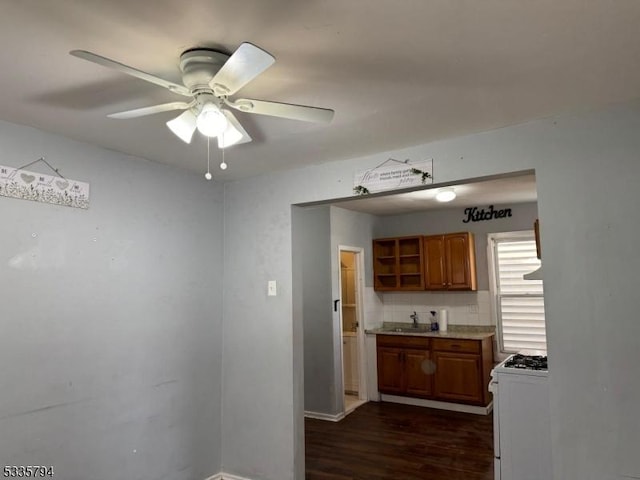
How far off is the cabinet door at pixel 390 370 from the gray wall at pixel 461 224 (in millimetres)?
1405

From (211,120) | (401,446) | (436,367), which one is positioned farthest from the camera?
(436,367)

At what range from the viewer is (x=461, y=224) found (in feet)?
19.0

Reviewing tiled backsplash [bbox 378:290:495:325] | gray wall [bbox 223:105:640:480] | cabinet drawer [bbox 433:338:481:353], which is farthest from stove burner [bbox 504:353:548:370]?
tiled backsplash [bbox 378:290:495:325]

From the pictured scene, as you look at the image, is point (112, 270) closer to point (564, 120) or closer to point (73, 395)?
point (73, 395)

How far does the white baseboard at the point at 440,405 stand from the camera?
512cm

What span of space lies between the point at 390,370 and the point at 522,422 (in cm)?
286

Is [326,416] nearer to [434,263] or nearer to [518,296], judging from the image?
[434,263]

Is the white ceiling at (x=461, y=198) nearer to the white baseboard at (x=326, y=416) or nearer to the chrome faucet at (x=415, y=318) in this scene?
the chrome faucet at (x=415, y=318)

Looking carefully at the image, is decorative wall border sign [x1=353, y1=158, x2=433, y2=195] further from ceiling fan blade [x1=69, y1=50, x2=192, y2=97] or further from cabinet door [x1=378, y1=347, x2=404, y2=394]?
cabinet door [x1=378, y1=347, x2=404, y2=394]

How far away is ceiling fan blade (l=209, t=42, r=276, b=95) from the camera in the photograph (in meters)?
1.38

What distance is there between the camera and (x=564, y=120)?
94.8 inches

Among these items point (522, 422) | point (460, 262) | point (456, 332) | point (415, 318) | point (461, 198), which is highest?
point (461, 198)

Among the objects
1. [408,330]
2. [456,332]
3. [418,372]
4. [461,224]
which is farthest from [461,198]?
[418,372]

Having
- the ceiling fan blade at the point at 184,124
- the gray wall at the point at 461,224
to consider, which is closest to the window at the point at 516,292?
the gray wall at the point at 461,224
